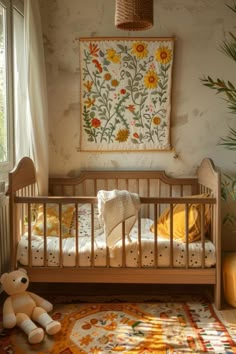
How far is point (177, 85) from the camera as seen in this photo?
11.7ft

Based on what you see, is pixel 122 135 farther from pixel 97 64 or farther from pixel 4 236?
pixel 4 236

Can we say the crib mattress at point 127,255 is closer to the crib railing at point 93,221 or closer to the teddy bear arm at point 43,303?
the crib railing at point 93,221

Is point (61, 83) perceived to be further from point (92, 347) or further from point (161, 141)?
point (92, 347)

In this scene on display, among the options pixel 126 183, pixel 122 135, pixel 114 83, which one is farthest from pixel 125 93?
pixel 126 183

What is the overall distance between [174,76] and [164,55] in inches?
7.4

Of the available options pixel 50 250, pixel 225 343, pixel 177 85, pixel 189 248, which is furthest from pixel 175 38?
pixel 225 343

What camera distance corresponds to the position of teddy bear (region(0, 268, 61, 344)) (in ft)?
7.86

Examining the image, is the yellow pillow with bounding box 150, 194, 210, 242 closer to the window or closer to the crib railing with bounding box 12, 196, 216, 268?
the crib railing with bounding box 12, 196, 216, 268

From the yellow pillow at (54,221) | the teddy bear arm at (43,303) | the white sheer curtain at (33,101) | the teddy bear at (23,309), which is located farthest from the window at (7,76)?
the teddy bear arm at (43,303)

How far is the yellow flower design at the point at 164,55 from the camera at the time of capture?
11.4 ft

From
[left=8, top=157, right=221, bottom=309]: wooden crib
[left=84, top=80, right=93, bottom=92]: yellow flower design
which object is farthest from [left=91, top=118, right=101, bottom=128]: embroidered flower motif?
[left=8, top=157, right=221, bottom=309]: wooden crib

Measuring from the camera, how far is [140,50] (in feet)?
11.5

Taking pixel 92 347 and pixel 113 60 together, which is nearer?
pixel 92 347

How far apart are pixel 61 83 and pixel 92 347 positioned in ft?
7.11
